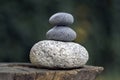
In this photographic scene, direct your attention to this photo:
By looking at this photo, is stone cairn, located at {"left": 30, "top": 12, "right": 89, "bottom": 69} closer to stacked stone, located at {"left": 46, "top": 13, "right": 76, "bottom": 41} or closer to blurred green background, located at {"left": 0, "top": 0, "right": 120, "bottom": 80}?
stacked stone, located at {"left": 46, "top": 13, "right": 76, "bottom": 41}

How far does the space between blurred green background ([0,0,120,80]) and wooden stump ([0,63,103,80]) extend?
2.60 metres

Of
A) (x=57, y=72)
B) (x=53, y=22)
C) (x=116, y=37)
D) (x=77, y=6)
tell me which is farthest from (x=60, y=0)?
(x=57, y=72)

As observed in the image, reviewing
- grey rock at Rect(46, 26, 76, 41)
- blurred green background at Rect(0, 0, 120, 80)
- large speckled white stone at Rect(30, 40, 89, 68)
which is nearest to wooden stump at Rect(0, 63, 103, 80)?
large speckled white stone at Rect(30, 40, 89, 68)

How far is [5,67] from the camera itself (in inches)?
144

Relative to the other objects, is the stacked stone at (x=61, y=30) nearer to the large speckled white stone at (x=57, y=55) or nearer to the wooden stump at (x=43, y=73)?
the large speckled white stone at (x=57, y=55)

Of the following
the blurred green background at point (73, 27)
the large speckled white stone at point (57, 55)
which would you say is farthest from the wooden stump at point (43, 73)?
the blurred green background at point (73, 27)

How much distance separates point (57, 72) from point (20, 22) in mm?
Result: 2937

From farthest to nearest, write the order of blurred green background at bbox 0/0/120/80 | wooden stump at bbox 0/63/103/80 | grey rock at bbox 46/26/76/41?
blurred green background at bbox 0/0/120/80, grey rock at bbox 46/26/76/41, wooden stump at bbox 0/63/103/80

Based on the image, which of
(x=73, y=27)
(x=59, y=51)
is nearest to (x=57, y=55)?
(x=59, y=51)

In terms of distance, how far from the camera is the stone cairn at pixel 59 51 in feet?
11.9

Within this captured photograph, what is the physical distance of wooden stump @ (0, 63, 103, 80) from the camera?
3354mm

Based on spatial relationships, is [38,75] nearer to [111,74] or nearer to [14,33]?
[14,33]

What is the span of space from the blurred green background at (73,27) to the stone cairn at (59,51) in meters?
2.55

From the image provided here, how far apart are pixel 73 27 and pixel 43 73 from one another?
3361 mm
